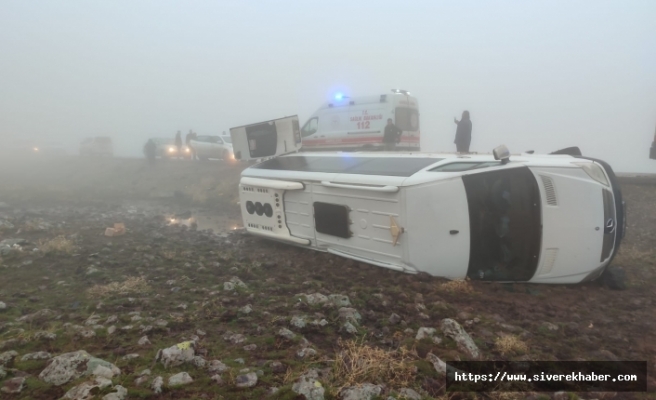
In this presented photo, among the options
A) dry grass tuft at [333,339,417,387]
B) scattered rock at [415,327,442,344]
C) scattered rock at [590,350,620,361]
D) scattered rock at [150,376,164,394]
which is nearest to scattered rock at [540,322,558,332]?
scattered rock at [590,350,620,361]

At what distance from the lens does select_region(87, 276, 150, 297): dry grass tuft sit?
15.9 ft

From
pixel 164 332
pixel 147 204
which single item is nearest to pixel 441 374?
pixel 164 332

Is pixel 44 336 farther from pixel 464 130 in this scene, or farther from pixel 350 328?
pixel 464 130

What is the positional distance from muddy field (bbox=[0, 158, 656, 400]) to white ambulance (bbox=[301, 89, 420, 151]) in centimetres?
662

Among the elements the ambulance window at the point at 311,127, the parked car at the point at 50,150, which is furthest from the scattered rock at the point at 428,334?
the parked car at the point at 50,150

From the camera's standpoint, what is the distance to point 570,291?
17.3 ft

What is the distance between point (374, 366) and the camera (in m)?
2.90

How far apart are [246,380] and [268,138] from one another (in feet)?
22.5

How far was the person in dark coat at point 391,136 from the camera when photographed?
13.1 m

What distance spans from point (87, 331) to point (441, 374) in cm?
286

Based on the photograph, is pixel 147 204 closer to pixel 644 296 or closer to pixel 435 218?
pixel 435 218

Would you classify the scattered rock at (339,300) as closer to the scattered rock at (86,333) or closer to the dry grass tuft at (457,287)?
the dry grass tuft at (457,287)

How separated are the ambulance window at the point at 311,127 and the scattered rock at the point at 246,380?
41.3 feet

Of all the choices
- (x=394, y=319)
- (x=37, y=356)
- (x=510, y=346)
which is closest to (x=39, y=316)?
(x=37, y=356)
